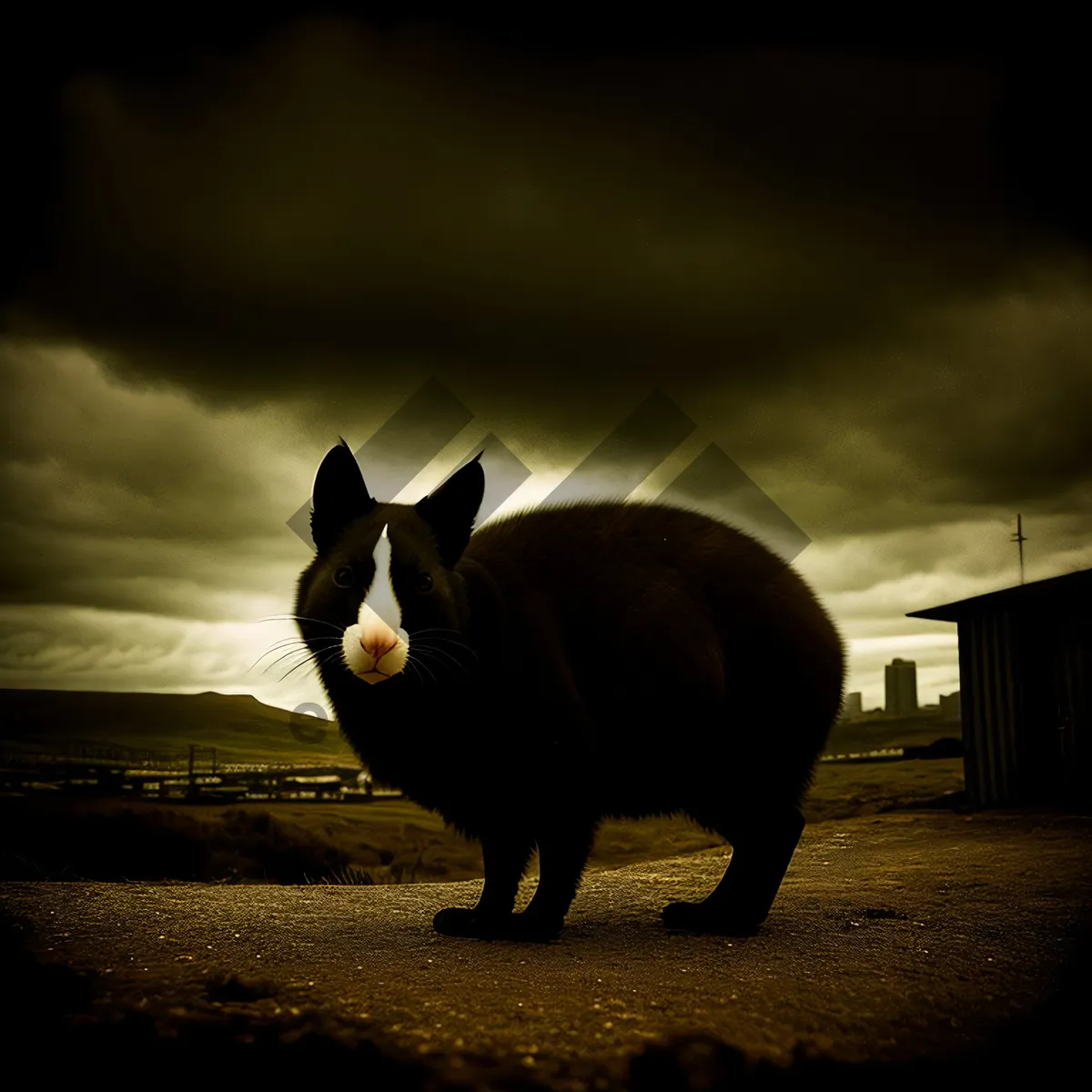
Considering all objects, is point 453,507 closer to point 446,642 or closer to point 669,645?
point 446,642

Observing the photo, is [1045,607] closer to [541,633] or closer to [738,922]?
[738,922]

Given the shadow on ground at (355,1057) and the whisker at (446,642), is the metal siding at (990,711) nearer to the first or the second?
the shadow on ground at (355,1057)

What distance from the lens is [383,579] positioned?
4215 millimetres

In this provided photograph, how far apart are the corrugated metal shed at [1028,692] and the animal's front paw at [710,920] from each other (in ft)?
25.5

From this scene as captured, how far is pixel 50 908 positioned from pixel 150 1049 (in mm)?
2720

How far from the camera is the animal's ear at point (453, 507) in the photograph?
4.54 metres

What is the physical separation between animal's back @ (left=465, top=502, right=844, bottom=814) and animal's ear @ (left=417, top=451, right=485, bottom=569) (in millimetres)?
452

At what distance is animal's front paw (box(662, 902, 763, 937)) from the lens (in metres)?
5.07

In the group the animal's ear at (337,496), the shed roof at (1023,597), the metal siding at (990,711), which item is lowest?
the metal siding at (990,711)

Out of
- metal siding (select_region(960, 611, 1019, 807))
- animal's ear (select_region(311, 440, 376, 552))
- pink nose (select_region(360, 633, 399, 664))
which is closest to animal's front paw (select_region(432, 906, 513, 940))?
pink nose (select_region(360, 633, 399, 664))

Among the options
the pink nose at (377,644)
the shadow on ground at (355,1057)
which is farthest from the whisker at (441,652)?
the shadow on ground at (355,1057)

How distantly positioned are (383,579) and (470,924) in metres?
1.86

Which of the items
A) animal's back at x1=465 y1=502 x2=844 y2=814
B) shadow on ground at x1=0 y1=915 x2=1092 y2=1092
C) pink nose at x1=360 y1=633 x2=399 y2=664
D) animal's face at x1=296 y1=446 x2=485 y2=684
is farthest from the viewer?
animal's back at x1=465 y1=502 x2=844 y2=814

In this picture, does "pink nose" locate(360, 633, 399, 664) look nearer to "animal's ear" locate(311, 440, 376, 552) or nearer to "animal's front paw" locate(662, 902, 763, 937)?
"animal's ear" locate(311, 440, 376, 552)
